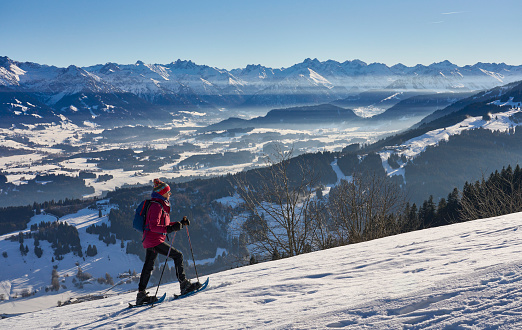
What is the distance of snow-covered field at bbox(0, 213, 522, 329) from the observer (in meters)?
4.59

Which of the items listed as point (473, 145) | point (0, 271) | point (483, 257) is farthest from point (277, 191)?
point (473, 145)

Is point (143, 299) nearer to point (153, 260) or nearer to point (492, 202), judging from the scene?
point (153, 260)

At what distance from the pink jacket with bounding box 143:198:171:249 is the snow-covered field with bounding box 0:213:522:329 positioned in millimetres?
1462

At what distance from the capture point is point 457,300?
15.5 feet

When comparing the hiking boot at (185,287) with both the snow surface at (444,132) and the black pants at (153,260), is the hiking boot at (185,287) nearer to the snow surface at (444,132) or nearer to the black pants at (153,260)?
the black pants at (153,260)

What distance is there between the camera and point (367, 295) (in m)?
5.80

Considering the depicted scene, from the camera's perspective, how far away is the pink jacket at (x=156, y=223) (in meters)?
7.78

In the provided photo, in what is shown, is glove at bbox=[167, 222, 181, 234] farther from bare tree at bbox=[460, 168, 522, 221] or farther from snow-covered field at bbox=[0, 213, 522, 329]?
bare tree at bbox=[460, 168, 522, 221]

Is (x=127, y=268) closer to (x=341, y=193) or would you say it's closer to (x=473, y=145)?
(x=341, y=193)

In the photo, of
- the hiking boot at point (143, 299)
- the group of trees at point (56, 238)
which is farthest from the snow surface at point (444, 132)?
the hiking boot at point (143, 299)

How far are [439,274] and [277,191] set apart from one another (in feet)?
36.4

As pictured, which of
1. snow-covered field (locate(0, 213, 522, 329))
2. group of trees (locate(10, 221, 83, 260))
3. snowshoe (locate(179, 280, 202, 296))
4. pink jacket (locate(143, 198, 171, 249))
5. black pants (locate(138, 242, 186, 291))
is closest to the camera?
snow-covered field (locate(0, 213, 522, 329))

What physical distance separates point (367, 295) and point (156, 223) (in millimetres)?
4608

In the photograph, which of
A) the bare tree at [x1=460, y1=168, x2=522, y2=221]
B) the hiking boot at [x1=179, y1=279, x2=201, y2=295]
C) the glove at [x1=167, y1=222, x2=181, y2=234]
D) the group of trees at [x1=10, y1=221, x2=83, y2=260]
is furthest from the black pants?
the group of trees at [x1=10, y1=221, x2=83, y2=260]
